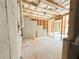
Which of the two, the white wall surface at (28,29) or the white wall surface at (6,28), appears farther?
the white wall surface at (28,29)

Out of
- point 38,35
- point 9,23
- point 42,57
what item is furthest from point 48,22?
point 9,23

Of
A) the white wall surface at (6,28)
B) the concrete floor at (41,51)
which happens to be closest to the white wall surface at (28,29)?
the concrete floor at (41,51)

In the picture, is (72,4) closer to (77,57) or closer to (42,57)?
(77,57)

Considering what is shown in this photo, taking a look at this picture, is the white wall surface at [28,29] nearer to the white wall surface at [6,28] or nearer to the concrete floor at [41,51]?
the concrete floor at [41,51]

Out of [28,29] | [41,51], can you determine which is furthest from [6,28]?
[28,29]

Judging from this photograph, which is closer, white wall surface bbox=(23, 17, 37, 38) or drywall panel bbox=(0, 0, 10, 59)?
drywall panel bbox=(0, 0, 10, 59)

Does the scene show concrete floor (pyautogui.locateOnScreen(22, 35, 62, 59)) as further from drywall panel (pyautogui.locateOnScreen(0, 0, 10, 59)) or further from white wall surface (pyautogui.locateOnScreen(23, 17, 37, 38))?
drywall panel (pyautogui.locateOnScreen(0, 0, 10, 59))

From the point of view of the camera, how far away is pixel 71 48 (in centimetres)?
50

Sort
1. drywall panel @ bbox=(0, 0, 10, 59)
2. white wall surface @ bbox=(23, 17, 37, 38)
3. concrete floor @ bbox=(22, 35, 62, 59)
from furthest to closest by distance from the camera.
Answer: white wall surface @ bbox=(23, 17, 37, 38) → concrete floor @ bbox=(22, 35, 62, 59) → drywall panel @ bbox=(0, 0, 10, 59)

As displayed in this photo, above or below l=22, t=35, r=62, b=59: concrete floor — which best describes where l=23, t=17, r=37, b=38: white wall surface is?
above

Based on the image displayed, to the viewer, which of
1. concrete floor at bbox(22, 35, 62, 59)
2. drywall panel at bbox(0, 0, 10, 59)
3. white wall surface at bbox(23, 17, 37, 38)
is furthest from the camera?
white wall surface at bbox(23, 17, 37, 38)

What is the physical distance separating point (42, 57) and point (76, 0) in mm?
3066

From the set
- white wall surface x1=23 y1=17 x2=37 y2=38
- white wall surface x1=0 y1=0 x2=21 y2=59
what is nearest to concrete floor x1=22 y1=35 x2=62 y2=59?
white wall surface x1=23 y1=17 x2=37 y2=38

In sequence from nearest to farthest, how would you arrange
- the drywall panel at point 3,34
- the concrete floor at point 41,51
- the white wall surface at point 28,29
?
1. the drywall panel at point 3,34
2. the concrete floor at point 41,51
3. the white wall surface at point 28,29
